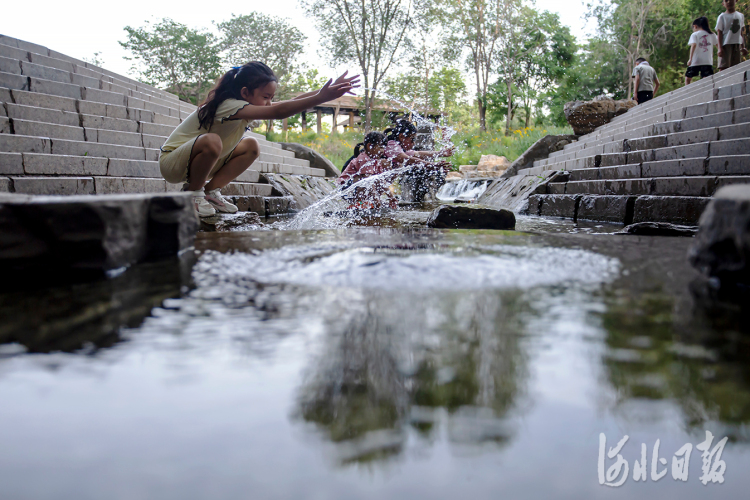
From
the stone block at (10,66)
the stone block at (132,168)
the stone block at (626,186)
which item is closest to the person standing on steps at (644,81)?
the stone block at (626,186)

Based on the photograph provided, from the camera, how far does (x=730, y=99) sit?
497 cm

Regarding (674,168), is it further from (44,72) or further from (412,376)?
(44,72)

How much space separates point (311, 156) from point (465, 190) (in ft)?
12.8

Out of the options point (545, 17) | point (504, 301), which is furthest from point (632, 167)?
point (545, 17)

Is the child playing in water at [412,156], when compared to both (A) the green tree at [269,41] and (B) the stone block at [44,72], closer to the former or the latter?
(B) the stone block at [44,72]

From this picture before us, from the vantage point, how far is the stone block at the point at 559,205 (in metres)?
5.66

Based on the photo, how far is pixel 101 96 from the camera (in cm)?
612

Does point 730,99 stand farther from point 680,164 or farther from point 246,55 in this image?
point 246,55

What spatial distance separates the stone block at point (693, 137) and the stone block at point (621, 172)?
0.50m

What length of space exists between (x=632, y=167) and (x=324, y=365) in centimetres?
553

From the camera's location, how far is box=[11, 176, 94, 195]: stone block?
150 inches

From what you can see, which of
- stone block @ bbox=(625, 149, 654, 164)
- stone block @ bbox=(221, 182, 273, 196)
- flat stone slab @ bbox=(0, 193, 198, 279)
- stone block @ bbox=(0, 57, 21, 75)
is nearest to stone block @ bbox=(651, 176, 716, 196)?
stone block @ bbox=(625, 149, 654, 164)

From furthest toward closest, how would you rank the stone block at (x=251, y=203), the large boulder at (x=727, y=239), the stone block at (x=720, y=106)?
the stone block at (x=251, y=203) → the stone block at (x=720, y=106) → the large boulder at (x=727, y=239)

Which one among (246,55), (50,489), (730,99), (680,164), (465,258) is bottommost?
(50,489)
